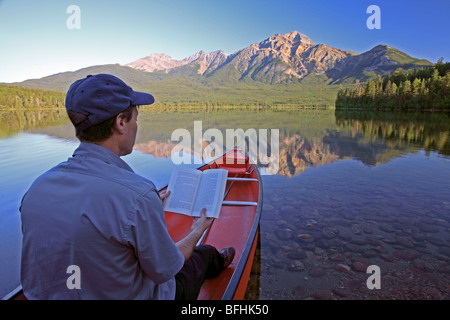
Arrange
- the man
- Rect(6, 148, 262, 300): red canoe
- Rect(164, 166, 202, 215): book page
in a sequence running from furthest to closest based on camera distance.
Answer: Rect(164, 166, 202, 215): book page → Rect(6, 148, 262, 300): red canoe → the man

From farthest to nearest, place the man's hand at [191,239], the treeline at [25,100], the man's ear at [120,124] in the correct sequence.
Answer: the treeline at [25,100] < the man's hand at [191,239] < the man's ear at [120,124]

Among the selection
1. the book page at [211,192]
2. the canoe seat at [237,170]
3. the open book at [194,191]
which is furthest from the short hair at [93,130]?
the canoe seat at [237,170]

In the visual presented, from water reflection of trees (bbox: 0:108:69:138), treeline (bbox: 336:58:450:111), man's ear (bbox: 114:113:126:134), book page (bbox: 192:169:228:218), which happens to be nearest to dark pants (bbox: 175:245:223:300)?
book page (bbox: 192:169:228:218)

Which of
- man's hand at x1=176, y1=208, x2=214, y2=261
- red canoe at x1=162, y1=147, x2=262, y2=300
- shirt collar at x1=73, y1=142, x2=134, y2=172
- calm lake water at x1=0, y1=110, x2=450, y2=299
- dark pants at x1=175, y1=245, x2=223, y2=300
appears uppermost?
shirt collar at x1=73, y1=142, x2=134, y2=172

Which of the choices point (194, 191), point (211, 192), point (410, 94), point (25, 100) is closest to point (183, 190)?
point (194, 191)

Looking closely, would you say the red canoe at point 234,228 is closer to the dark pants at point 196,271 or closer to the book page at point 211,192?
the dark pants at point 196,271

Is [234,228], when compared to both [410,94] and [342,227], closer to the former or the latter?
[342,227]

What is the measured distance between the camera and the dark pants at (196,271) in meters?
2.33

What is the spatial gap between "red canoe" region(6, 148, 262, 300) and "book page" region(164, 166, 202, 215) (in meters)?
1.01

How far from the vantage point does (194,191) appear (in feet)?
12.1

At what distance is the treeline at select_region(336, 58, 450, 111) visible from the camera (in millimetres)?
62000

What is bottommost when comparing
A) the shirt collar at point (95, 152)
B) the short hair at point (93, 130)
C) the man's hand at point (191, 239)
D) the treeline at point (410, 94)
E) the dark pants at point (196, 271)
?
the dark pants at point (196, 271)

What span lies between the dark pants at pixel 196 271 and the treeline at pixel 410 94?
3113 inches

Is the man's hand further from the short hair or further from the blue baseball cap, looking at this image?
the blue baseball cap
